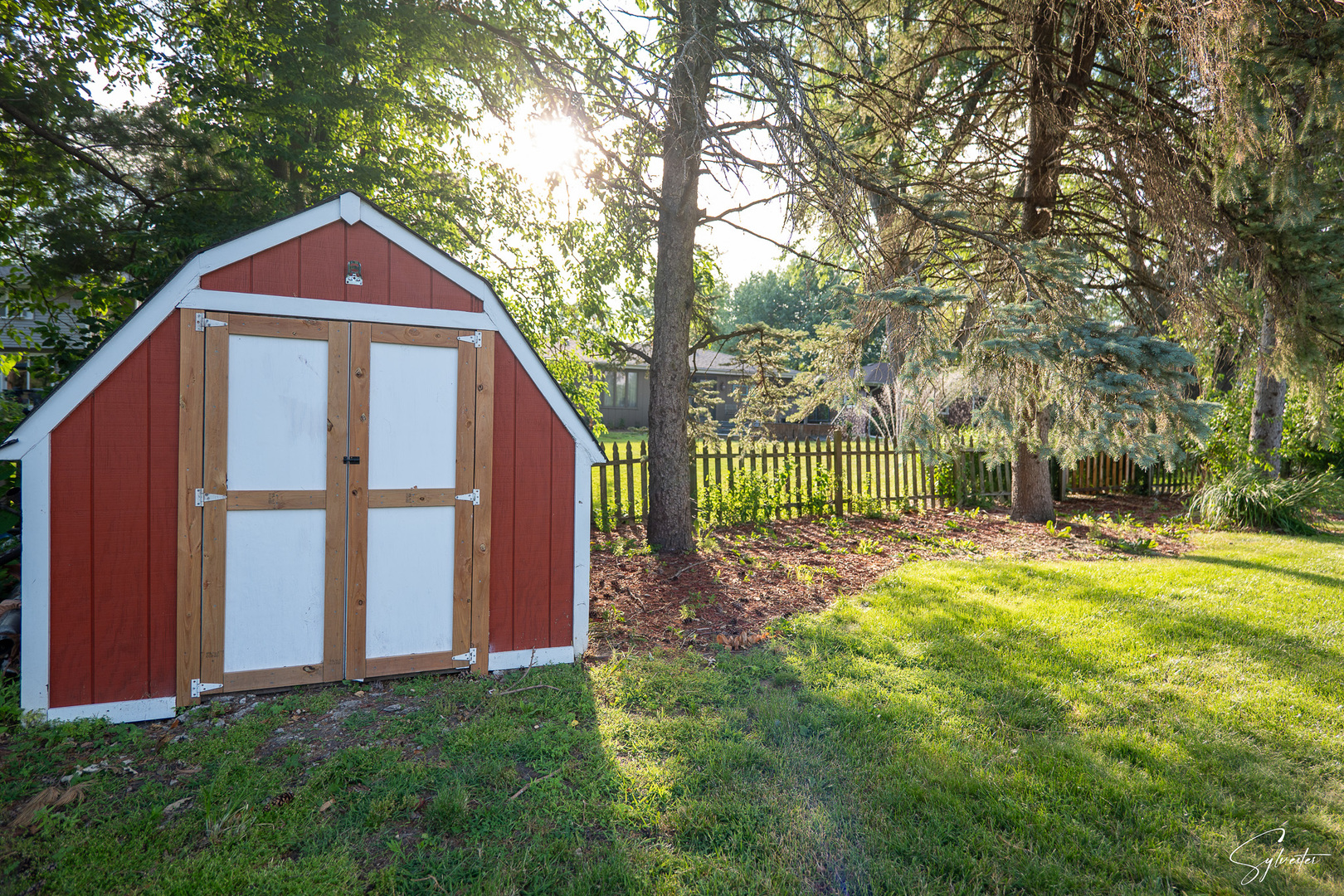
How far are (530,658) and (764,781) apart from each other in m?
2.22

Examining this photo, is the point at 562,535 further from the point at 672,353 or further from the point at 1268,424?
the point at 1268,424

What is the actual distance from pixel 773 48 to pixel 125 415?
597 cm

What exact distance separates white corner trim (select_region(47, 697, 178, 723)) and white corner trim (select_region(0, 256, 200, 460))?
1526mm

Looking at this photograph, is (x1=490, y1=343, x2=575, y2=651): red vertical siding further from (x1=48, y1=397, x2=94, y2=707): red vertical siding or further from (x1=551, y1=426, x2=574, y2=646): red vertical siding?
(x1=48, y1=397, x2=94, y2=707): red vertical siding

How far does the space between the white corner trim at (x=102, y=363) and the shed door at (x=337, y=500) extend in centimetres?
24

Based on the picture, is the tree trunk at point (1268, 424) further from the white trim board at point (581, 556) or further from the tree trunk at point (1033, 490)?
the white trim board at point (581, 556)

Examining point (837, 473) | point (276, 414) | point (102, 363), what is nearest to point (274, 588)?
point (276, 414)

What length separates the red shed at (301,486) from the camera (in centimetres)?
374

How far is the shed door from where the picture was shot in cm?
402

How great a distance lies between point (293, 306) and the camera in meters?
4.14

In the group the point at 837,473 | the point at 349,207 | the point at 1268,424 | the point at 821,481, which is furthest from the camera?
the point at 837,473

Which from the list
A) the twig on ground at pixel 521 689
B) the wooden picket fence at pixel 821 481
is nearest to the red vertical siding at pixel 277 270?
the twig on ground at pixel 521 689

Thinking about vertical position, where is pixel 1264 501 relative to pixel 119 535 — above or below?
below

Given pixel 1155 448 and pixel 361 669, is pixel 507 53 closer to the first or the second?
pixel 361 669
